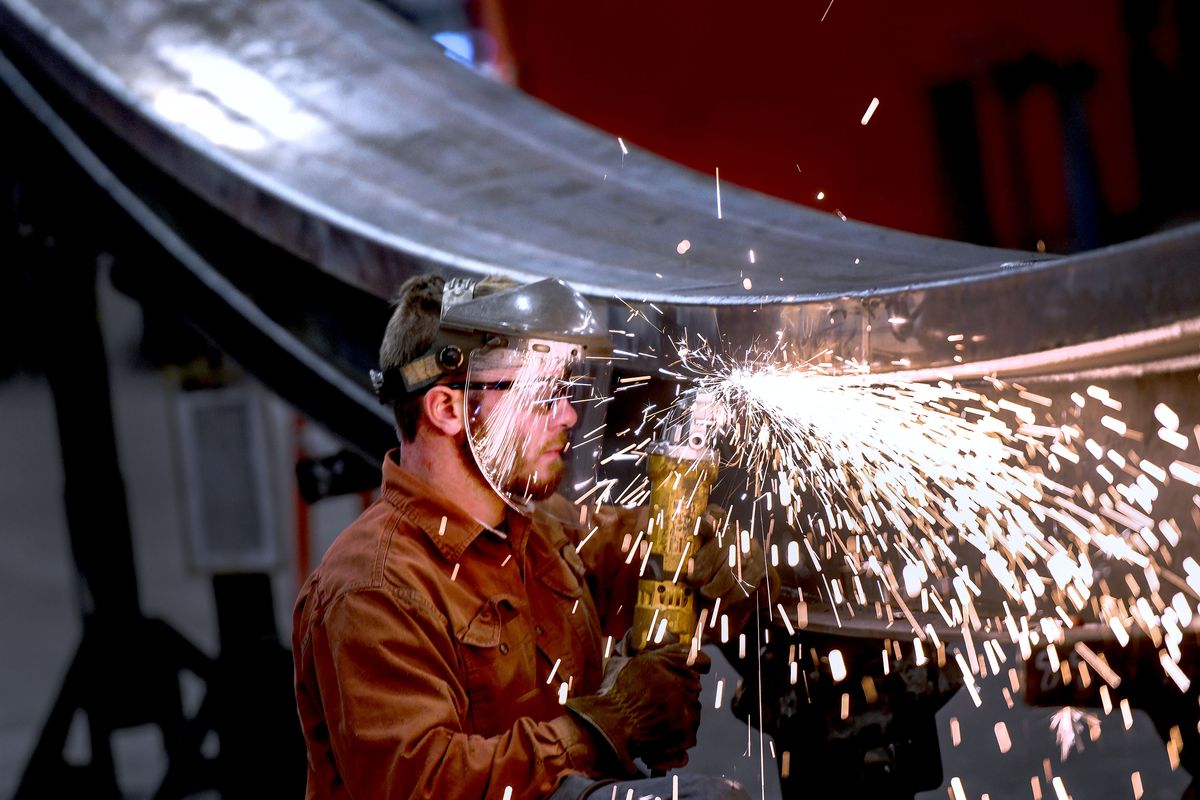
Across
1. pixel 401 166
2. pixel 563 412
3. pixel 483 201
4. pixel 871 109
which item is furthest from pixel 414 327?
pixel 871 109

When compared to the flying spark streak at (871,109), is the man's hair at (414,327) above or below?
below

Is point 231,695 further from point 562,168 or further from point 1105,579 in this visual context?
point 1105,579

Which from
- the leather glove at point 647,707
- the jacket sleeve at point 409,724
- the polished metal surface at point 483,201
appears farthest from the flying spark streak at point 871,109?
the jacket sleeve at point 409,724

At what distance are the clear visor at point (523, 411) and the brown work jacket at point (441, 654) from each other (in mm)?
86

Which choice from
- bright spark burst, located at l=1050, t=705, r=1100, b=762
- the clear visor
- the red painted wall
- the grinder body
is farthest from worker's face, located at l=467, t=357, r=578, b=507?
the red painted wall

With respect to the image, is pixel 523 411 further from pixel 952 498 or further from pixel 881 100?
pixel 881 100

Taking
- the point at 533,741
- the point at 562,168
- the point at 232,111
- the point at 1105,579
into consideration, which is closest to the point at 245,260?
the point at 232,111

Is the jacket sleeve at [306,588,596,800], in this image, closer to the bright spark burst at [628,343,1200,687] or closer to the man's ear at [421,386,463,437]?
the man's ear at [421,386,463,437]

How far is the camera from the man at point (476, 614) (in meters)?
1.50

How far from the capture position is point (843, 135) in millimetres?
4660

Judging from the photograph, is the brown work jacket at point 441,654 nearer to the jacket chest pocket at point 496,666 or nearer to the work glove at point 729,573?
the jacket chest pocket at point 496,666

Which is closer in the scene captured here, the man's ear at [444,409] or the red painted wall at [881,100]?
the man's ear at [444,409]

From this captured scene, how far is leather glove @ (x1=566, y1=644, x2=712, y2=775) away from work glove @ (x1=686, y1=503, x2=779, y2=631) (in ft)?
0.37

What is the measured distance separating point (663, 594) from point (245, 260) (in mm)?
1563
